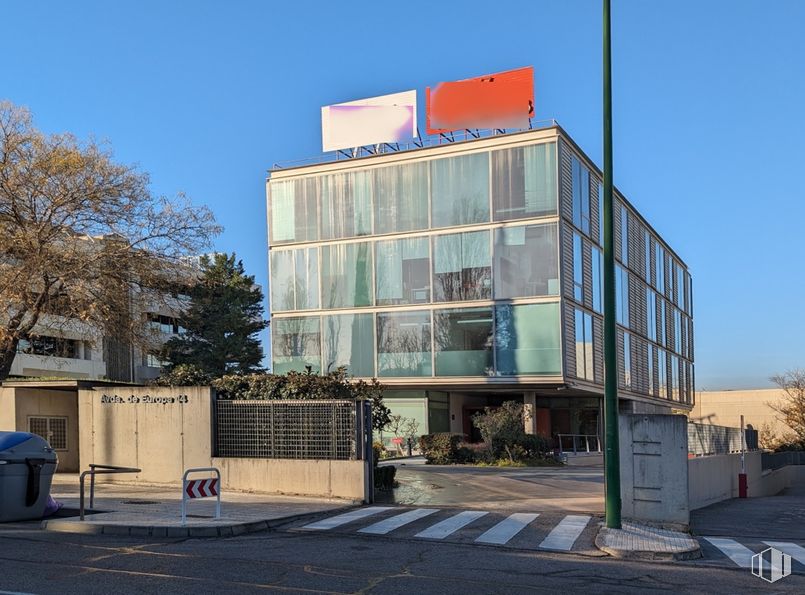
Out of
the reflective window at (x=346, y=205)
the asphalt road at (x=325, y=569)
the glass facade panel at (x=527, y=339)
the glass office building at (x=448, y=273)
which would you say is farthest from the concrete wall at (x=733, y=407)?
the asphalt road at (x=325, y=569)

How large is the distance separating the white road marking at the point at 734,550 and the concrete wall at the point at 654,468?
0.93m

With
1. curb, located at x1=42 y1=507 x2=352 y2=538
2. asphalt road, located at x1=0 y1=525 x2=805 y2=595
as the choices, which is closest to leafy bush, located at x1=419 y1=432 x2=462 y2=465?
curb, located at x1=42 y1=507 x2=352 y2=538

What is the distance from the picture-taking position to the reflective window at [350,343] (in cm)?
4388

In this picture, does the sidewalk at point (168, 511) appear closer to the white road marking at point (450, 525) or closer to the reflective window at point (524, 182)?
the white road marking at point (450, 525)

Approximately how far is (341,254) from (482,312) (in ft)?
28.3

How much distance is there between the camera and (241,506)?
1591 centimetres

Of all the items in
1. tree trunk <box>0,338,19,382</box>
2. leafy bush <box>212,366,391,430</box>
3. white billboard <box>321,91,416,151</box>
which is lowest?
leafy bush <box>212,366,391,430</box>

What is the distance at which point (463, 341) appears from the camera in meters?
41.7

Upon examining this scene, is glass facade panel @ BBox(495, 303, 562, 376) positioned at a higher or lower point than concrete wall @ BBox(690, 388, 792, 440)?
higher

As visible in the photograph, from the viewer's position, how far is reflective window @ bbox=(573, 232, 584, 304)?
41.6 m

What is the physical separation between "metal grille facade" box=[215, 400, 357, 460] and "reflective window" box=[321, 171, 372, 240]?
84.6ft

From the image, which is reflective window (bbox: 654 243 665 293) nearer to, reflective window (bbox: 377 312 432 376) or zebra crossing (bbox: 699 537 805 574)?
reflective window (bbox: 377 312 432 376)

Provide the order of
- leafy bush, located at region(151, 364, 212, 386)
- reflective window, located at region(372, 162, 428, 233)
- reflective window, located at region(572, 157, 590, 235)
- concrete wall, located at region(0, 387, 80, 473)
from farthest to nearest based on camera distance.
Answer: reflective window, located at region(372, 162, 428, 233), reflective window, located at region(572, 157, 590, 235), concrete wall, located at region(0, 387, 80, 473), leafy bush, located at region(151, 364, 212, 386)

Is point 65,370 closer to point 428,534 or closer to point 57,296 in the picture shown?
point 57,296
